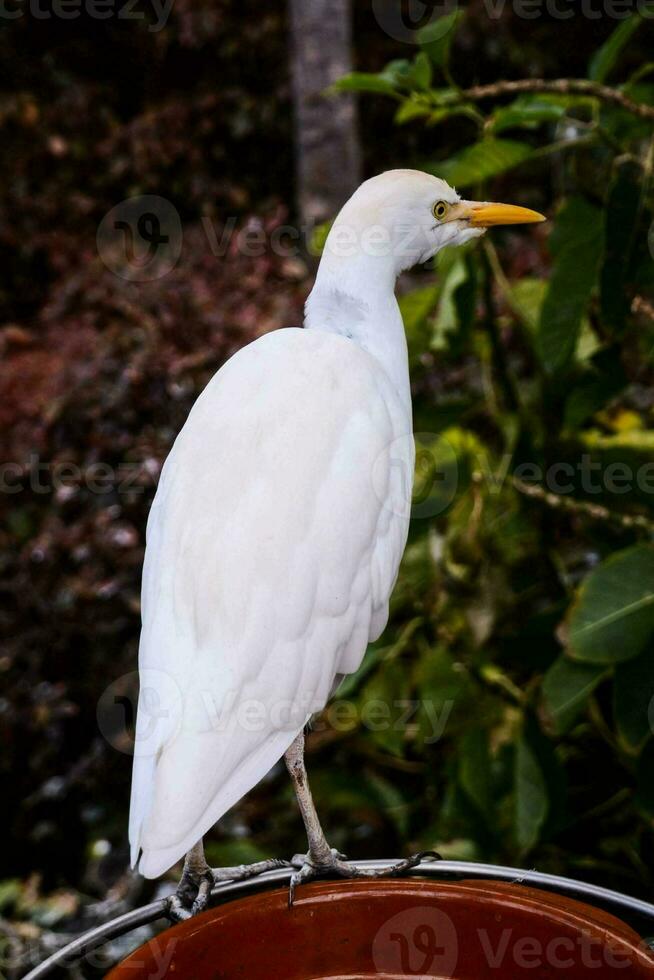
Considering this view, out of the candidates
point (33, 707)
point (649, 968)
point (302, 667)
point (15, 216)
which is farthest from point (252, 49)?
point (649, 968)

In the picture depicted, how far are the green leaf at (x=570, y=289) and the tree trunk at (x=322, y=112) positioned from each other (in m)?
1.30

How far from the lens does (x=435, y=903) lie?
1.02m

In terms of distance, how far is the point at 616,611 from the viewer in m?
1.51

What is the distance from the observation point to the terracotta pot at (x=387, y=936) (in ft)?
3.17

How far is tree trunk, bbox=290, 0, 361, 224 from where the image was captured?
9.82 ft

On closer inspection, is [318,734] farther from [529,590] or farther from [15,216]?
[15,216]

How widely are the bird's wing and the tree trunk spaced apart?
1.79 meters
